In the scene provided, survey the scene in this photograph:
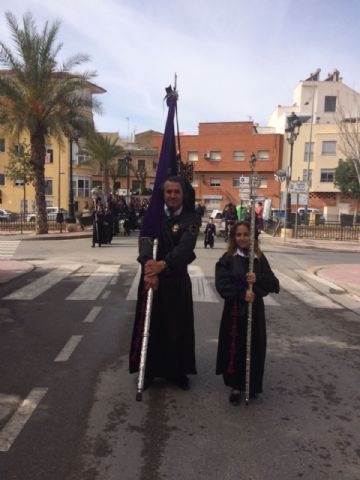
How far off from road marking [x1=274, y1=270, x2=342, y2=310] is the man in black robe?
4760mm

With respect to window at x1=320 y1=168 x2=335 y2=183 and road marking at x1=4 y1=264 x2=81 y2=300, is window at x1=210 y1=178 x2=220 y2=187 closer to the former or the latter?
window at x1=320 y1=168 x2=335 y2=183

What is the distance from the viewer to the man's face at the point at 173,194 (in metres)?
4.25

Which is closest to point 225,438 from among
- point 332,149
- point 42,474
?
point 42,474

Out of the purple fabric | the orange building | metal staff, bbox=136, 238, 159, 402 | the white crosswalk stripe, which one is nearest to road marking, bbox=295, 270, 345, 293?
the purple fabric

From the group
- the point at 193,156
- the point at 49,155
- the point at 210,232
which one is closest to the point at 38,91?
the point at 210,232

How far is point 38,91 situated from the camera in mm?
21859

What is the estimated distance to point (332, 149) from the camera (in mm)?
53000

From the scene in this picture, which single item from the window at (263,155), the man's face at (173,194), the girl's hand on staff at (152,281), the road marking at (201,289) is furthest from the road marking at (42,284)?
the window at (263,155)

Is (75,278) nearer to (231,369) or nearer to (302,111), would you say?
(231,369)

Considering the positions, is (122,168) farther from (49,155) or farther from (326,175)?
(326,175)

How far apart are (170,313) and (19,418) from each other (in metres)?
1.54

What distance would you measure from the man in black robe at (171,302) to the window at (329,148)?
52565mm

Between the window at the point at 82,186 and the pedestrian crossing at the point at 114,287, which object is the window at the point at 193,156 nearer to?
the window at the point at 82,186

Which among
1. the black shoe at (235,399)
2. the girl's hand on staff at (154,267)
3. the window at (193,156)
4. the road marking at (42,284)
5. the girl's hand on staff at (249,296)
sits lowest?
the road marking at (42,284)
